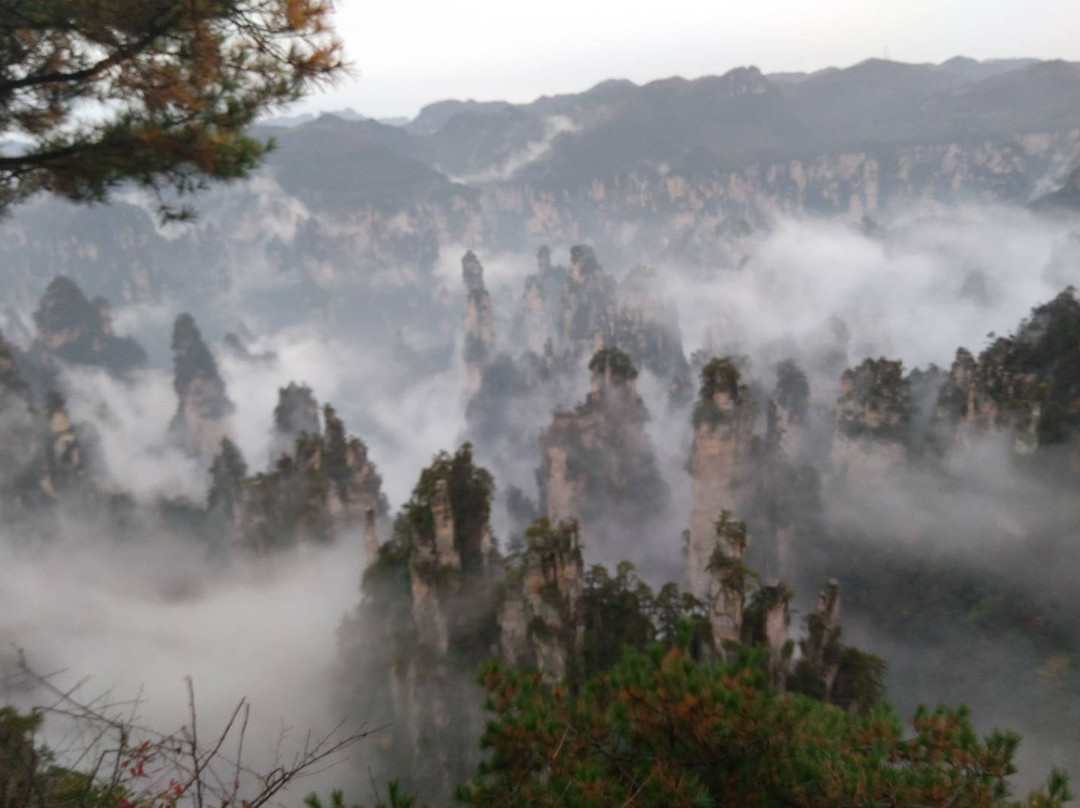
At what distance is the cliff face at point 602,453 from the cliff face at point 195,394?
3769 centimetres

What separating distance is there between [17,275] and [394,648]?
151288mm

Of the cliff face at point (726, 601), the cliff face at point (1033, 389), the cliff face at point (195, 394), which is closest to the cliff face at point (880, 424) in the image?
the cliff face at point (1033, 389)

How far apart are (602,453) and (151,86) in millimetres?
45415

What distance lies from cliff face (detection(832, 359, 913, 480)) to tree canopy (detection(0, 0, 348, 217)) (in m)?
33.1

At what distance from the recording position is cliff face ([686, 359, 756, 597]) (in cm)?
3262

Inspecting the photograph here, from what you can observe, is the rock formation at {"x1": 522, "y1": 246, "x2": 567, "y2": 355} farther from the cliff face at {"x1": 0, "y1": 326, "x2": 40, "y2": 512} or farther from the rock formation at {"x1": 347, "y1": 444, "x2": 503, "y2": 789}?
the rock formation at {"x1": 347, "y1": 444, "x2": 503, "y2": 789}

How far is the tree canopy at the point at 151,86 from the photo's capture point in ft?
19.9

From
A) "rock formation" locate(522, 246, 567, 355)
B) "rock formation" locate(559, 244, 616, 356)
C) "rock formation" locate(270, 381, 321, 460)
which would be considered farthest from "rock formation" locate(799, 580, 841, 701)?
"rock formation" locate(522, 246, 567, 355)

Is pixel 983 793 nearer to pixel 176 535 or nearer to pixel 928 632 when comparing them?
pixel 928 632

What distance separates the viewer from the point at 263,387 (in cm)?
11712

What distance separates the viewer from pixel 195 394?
6525 centimetres

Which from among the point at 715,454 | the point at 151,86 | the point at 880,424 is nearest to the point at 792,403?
the point at 880,424

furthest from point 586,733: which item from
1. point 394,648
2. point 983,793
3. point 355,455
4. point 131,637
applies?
point 131,637

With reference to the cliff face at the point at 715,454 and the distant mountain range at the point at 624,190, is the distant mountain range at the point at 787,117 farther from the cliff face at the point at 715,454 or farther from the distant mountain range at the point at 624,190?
the cliff face at the point at 715,454
